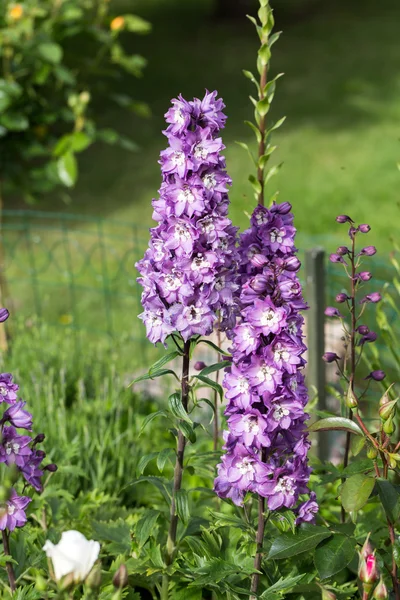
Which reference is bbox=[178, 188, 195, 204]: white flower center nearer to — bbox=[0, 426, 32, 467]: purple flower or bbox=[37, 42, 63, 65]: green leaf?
bbox=[0, 426, 32, 467]: purple flower

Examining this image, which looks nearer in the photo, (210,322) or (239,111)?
(210,322)

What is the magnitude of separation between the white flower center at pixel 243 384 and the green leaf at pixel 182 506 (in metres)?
0.43

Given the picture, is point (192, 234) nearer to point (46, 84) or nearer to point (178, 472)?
point (178, 472)

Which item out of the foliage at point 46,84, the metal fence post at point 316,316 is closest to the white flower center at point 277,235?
the metal fence post at point 316,316

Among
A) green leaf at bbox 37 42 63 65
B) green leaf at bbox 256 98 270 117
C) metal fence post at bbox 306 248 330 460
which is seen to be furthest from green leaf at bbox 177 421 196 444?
green leaf at bbox 37 42 63 65

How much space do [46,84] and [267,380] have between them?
3134 millimetres

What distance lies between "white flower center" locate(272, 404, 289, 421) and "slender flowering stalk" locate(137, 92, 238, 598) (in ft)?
0.79

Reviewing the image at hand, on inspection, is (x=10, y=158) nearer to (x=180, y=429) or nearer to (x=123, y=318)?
(x=123, y=318)

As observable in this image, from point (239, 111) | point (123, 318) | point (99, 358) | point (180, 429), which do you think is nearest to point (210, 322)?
point (180, 429)

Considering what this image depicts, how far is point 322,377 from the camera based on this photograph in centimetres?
372

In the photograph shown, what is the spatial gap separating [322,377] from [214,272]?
6.22 ft

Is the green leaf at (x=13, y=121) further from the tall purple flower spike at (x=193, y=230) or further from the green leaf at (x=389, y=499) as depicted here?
the green leaf at (x=389, y=499)

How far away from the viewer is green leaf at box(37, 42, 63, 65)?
397 cm

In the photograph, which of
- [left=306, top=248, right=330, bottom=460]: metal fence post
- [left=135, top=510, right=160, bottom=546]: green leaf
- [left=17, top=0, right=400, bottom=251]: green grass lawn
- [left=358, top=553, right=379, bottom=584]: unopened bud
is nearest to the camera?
[left=358, top=553, right=379, bottom=584]: unopened bud
